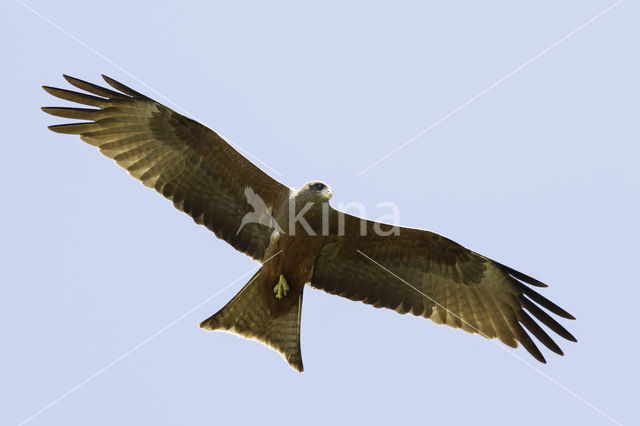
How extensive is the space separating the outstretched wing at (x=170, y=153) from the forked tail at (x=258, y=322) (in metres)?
0.85

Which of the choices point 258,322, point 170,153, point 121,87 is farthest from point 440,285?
point 121,87

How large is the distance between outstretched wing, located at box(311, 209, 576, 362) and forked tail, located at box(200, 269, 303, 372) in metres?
0.68

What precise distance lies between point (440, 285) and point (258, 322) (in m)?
2.49

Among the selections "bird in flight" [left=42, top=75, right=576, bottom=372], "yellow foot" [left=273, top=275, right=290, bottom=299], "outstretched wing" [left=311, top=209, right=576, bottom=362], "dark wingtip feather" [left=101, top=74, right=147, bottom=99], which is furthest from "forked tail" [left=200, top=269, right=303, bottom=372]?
"dark wingtip feather" [left=101, top=74, right=147, bottom=99]

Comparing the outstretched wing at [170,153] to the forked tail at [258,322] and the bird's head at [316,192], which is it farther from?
the forked tail at [258,322]

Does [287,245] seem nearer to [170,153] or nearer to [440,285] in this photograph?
[170,153]

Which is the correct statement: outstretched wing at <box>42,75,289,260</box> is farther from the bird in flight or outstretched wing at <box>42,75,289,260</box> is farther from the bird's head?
the bird's head

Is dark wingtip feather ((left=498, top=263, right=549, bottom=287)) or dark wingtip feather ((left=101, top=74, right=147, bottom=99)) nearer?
dark wingtip feather ((left=101, top=74, right=147, bottom=99))

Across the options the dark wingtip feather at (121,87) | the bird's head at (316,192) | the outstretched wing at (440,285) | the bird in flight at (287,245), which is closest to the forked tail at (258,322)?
the bird in flight at (287,245)

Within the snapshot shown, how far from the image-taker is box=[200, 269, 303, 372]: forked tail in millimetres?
11836

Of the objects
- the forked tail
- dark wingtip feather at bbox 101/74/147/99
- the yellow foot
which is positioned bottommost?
the forked tail

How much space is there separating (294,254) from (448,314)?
2.36 meters

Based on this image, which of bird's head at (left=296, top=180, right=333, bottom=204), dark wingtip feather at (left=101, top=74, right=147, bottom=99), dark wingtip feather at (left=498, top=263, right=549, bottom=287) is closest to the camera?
bird's head at (left=296, top=180, right=333, bottom=204)

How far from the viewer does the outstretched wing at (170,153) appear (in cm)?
1160
